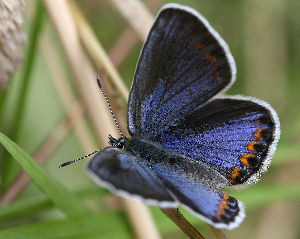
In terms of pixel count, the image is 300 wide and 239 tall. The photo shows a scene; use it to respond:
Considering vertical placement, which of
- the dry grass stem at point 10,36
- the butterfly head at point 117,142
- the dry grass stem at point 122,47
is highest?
the dry grass stem at point 10,36

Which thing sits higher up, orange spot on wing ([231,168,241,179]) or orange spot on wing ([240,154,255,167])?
orange spot on wing ([240,154,255,167])

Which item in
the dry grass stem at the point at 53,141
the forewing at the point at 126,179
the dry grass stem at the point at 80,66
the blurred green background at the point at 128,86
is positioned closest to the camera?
the forewing at the point at 126,179

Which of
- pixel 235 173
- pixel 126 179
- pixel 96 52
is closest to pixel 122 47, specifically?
pixel 96 52

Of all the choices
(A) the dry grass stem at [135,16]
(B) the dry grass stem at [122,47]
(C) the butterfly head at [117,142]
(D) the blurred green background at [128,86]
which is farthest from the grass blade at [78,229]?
(B) the dry grass stem at [122,47]

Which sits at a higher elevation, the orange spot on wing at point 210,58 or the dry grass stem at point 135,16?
the dry grass stem at point 135,16

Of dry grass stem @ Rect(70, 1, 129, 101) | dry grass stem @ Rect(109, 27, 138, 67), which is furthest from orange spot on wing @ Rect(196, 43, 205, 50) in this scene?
dry grass stem @ Rect(109, 27, 138, 67)

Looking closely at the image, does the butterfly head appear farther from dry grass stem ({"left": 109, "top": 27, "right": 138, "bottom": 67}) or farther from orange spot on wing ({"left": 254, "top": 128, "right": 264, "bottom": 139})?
dry grass stem ({"left": 109, "top": 27, "right": 138, "bottom": 67})

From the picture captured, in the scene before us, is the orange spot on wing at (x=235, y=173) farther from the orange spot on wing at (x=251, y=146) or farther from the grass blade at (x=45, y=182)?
the grass blade at (x=45, y=182)
